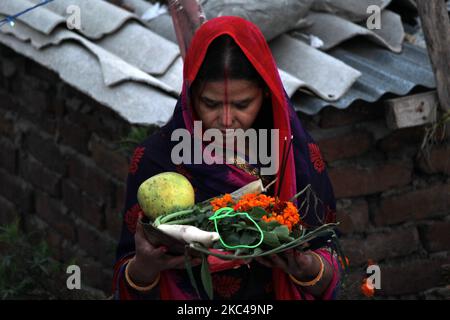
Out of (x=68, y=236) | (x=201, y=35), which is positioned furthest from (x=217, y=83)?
(x=68, y=236)

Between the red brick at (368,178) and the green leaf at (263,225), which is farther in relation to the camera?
the red brick at (368,178)

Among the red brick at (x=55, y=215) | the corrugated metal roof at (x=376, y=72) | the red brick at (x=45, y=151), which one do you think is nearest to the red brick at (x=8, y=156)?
the red brick at (x=45, y=151)

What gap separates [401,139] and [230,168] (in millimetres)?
1664

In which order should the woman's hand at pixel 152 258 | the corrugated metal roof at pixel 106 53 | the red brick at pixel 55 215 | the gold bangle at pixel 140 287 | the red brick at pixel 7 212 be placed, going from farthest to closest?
the red brick at pixel 7 212, the red brick at pixel 55 215, the corrugated metal roof at pixel 106 53, the gold bangle at pixel 140 287, the woman's hand at pixel 152 258

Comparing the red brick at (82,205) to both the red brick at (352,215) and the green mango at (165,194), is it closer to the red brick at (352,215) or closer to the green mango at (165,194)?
the red brick at (352,215)

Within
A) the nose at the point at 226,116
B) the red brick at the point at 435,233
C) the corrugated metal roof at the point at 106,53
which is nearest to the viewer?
the nose at the point at 226,116

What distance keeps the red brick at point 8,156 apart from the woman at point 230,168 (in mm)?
2787

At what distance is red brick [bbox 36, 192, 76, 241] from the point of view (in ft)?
18.1

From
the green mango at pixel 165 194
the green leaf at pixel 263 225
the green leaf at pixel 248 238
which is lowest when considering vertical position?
the green leaf at pixel 248 238

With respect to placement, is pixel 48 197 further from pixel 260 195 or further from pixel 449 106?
pixel 260 195

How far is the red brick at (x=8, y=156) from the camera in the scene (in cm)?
600

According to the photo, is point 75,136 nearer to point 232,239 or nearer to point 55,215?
point 55,215

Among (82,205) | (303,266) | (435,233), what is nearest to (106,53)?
(82,205)

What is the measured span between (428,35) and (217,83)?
1655 mm
